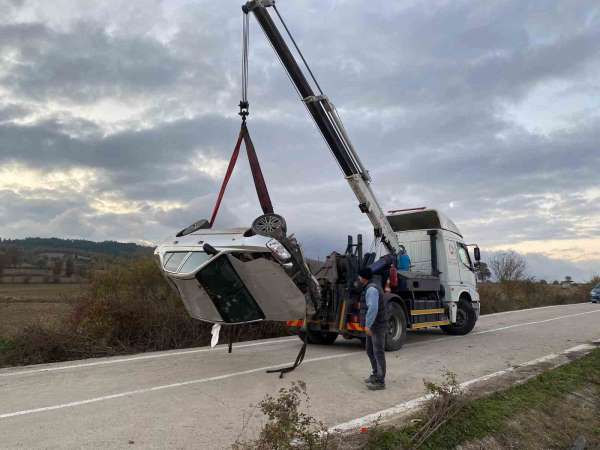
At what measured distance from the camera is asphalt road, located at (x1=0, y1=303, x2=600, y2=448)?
5047mm

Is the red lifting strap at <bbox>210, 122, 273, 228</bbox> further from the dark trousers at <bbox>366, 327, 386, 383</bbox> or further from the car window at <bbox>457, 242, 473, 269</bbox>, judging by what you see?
the car window at <bbox>457, 242, 473, 269</bbox>

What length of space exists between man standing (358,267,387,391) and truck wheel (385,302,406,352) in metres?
3.51

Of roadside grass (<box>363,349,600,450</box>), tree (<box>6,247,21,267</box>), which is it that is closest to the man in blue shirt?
roadside grass (<box>363,349,600,450</box>)

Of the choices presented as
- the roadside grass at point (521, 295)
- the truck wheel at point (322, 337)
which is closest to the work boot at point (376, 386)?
the truck wheel at point (322, 337)

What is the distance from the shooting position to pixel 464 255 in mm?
14438

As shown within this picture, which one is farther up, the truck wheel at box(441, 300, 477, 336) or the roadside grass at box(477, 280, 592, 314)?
the roadside grass at box(477, 280, 592, 314)

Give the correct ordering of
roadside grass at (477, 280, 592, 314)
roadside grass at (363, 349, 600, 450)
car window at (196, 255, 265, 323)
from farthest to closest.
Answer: roadside grass at (477, 280, 592, 314) → car window at (196, 255, 265, 323) → roadside grass at (363, 349, 600, 450)

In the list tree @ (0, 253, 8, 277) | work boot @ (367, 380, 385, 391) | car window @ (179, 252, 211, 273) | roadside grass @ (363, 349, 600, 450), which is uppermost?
tree @ (0, 253, 8, 277)

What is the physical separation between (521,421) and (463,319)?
8.53 metres

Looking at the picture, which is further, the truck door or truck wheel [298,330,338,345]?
the truck door

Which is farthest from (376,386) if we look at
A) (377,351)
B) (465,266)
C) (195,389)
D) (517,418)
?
(465,266)

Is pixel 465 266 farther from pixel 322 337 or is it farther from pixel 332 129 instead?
pixel 332 129

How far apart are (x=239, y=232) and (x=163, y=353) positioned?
417 centimetres

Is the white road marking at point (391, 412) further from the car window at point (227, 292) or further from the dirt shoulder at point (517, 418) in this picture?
the car window at point (227, 292)
